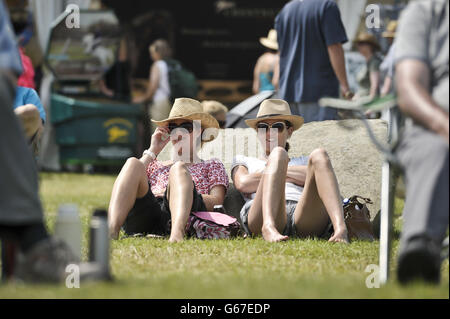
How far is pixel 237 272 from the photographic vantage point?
3834 millimetres

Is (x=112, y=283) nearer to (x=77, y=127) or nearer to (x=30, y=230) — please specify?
(x=30, y=230)

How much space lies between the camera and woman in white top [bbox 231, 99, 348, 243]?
4.99 metres

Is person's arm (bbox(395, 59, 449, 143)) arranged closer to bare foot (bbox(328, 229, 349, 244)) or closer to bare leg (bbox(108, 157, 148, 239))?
bare foot (bbox(328, 229, 349, 244))

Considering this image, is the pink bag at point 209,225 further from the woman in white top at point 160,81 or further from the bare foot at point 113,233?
the woman in white top at point 160,81

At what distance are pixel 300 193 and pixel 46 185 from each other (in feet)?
18.4

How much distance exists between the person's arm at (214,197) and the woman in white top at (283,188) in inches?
4.4

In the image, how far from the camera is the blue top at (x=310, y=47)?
21.0 feet

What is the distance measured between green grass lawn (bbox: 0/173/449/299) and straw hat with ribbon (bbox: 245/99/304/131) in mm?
925

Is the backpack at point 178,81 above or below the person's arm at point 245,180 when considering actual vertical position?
above

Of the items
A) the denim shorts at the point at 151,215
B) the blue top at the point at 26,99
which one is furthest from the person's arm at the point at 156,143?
the blue top at the point at 26,99

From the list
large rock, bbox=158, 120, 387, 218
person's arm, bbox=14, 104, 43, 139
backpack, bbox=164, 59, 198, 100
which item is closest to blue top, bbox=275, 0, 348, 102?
large rock, bbox=158, 120, 387, 218

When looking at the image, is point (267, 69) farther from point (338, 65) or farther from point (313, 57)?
point (338, 65)

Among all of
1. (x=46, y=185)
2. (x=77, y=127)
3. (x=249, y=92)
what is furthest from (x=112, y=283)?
(x=249, y=92)

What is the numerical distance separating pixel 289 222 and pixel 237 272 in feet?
4.93
